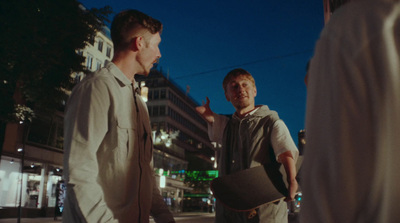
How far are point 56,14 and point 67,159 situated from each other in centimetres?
994

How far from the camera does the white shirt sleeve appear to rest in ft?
7.96

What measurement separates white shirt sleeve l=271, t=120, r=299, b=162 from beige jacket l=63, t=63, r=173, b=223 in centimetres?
95

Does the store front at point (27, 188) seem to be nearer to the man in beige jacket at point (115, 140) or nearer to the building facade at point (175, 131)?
the man in beige jacket at point (115, 140)

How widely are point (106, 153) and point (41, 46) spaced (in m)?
9.32

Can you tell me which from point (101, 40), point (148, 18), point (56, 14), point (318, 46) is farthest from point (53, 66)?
point (101, 40)

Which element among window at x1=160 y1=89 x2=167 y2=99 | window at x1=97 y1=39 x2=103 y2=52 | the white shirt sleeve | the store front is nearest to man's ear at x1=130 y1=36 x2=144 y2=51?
the white shirt sleeve

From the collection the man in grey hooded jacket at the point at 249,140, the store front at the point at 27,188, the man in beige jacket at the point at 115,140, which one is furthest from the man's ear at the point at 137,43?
the store front at the point at 27,188

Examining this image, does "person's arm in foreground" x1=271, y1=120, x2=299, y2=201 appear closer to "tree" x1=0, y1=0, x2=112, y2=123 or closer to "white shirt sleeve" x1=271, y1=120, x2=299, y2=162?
"white shirt sleeve" x1=271, y1=120, x2=299, y2=162

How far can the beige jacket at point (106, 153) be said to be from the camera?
1542 mm

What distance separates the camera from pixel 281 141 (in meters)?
2.48

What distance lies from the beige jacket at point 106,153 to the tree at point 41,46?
8.76m

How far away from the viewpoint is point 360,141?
2.53 ft

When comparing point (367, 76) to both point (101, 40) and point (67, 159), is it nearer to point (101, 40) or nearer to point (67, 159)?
point (67, 159)

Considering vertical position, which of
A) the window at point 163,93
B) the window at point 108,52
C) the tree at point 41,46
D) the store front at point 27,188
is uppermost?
the window at point 163,93
